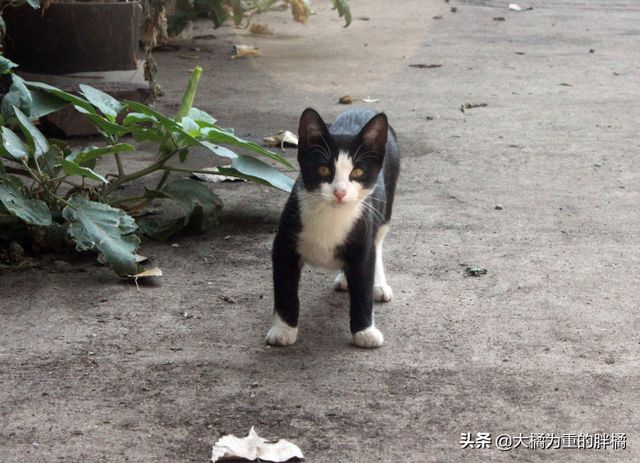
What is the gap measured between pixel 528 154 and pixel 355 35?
526 centimetres

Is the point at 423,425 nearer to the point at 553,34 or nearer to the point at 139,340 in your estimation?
the point at 139,340

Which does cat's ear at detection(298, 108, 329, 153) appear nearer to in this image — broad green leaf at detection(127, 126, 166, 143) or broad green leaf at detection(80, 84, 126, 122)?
broad green leaf at detection(127, 126, 166, 143)

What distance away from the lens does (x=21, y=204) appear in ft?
9.57

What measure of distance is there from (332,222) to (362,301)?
31cm

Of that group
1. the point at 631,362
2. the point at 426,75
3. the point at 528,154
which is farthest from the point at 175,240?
the point at 426,75

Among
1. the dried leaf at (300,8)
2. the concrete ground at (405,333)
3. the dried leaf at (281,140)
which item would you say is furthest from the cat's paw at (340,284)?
the dried leaf at (300,8)

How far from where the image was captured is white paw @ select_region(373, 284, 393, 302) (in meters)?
2.95

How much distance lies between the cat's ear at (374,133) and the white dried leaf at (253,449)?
1094 millimetres

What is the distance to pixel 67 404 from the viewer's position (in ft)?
7.17

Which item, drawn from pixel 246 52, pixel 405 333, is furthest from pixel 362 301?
pixel 246 52

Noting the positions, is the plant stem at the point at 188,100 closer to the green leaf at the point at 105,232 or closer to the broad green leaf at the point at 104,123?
the broad green leaf at the point at 104,123

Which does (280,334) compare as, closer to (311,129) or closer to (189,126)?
(311,129)

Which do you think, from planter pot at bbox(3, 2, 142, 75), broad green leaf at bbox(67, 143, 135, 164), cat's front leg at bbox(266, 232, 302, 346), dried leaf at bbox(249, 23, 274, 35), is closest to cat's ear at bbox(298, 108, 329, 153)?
cat's front leg at bbox(266, 232, 302, 346)

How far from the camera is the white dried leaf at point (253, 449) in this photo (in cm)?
193
